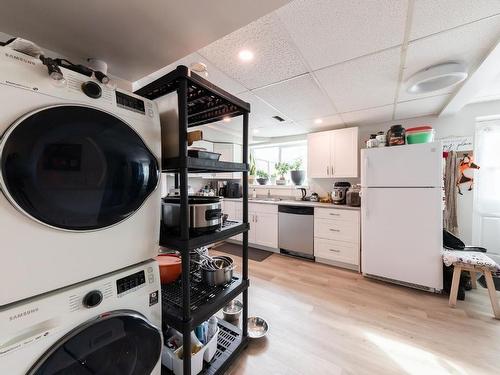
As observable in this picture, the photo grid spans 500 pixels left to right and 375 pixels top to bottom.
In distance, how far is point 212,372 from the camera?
1145 millimetres

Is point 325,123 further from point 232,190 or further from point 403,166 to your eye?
point 232,190

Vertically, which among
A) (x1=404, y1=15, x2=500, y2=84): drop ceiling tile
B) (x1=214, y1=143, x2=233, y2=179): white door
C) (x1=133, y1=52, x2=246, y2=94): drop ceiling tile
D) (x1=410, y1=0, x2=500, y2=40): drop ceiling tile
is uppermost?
(x1=133, y1=52, x2=246, y2=94): drop ceiling tile

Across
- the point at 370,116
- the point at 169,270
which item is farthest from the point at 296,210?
the point at 169,270

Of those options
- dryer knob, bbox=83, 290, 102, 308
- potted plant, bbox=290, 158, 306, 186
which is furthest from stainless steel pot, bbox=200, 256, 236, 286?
potted plant, bbox=290, 158, 306, 186

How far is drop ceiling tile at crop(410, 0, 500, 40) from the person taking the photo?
3.57ft

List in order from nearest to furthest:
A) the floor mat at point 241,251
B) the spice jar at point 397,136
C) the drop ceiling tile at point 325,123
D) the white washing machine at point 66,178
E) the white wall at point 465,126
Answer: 1. the white washing machine at point 66,178
2. the spice jar at point 397,136
3. the white wall at point 465,126
4. the drop ceiling tile at point 325,123
5. the floor mat at point 241,251

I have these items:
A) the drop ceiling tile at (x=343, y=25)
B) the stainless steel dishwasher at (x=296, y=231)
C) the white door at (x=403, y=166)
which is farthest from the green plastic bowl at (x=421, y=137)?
the stainless steel dishwasher at (x=296, y=231)

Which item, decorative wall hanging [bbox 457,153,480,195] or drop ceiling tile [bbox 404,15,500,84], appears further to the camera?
decorative wall hanging [bbox 457,153,480,195]

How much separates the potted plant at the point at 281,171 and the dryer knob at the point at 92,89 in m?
3.59

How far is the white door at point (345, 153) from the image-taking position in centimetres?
310

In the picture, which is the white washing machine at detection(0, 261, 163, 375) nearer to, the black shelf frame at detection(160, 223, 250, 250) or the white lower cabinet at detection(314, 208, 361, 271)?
the black shelf frame at detection(160, 223, 250, 250)

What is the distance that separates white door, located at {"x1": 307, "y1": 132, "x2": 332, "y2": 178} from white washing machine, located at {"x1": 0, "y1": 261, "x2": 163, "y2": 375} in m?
3.08

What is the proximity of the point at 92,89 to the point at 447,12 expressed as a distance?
1834mm

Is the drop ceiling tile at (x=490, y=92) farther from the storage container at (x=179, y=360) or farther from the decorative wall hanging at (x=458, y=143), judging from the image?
the storage container at (x=179, y=360)
